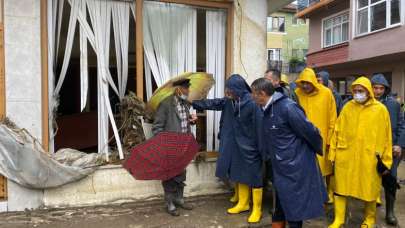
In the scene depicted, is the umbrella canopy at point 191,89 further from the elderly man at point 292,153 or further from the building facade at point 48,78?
the elderly man at point 292,153

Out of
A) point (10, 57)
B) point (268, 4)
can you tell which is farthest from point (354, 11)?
point (10, 57)

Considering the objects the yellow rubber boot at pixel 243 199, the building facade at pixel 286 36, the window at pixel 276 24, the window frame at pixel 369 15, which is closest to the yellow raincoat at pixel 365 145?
the yellow rubber boot at pixel 243 199

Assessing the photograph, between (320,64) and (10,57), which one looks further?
(320,64)

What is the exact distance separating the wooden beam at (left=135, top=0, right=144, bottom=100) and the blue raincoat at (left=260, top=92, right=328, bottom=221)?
2.15 metres

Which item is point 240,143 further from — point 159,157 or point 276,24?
point 276,24

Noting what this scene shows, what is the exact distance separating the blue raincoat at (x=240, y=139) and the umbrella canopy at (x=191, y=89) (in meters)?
0.15

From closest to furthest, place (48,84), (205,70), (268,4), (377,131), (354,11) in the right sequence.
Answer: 1. (377,131)
2. (48,84)
3. (205,70)
4. (268,4)
5. (354,11)

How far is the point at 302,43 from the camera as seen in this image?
102 ft

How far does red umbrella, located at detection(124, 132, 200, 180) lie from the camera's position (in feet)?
14.6

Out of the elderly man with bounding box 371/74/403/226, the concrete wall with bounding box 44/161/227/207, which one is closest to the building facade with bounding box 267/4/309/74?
the concrete wall with bounding box 44/161/227/207

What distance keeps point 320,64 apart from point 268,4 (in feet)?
47.8

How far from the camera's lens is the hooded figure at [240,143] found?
4555 mm

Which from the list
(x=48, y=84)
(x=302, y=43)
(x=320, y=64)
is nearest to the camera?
(x=48, y=84)

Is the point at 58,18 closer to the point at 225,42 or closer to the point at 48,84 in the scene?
the point at 48,84
